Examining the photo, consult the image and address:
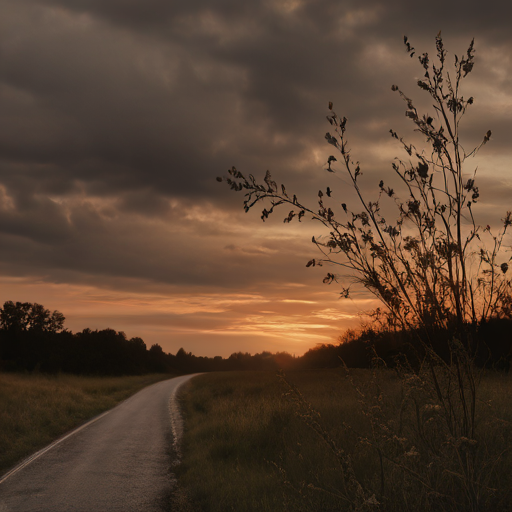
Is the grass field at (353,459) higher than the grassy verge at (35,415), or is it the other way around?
the grass field at (353,459)

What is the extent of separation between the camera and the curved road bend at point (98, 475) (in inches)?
260

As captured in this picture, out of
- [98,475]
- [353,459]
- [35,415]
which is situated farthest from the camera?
[35,415]

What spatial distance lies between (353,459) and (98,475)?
Answer: 15.6ft

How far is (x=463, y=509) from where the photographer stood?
13.0 feet

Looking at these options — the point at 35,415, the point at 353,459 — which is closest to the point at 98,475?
the point at 353,459

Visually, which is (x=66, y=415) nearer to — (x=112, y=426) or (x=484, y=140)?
(x=112, y=426)

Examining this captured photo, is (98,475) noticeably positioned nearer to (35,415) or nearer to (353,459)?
(353,459)

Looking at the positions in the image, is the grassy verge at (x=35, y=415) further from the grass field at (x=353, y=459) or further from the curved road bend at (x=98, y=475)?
the grass field at (x=353, y=459)

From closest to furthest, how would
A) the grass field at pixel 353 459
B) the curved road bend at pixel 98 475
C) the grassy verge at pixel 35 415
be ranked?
the grass field at pixel 353 459, the curved road bend at pixel 98 475, the grassy verge at pixel 35 415

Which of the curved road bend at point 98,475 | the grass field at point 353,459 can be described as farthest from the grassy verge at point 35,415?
the grass field at point 353,459

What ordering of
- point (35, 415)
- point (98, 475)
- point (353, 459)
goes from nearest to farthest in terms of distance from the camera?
1. point (353, 459)
2. point (98, 475)
3. point (35, 415)

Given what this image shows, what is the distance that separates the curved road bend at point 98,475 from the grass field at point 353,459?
0.59 m

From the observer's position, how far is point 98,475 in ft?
26.7

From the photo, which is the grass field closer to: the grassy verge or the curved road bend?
the curved road bend
